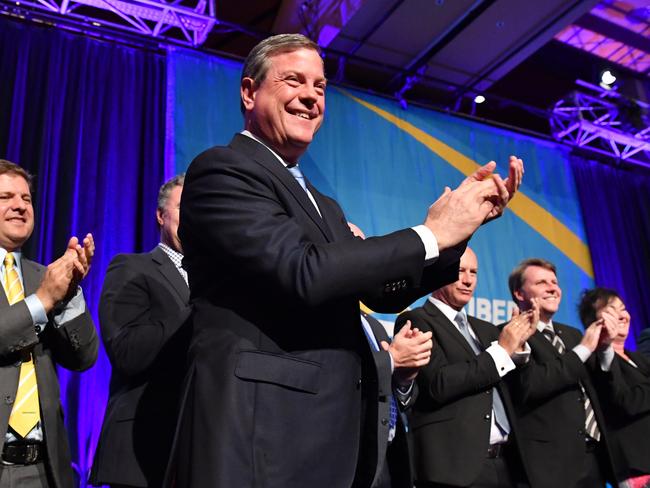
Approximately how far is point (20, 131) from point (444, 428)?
334 centimetres

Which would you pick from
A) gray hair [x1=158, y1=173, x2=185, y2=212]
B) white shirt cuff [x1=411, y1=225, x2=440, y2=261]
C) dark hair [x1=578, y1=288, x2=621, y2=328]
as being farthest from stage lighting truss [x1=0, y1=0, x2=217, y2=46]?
white shirt cuff [x1=411, y1=225, x2=440, y2=261]

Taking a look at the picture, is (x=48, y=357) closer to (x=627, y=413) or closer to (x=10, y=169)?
(x=10, y=169)

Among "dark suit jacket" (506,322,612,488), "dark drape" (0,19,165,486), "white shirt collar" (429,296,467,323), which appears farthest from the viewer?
"dark drape" (0,19,165,486)

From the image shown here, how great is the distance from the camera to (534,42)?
5.71 meters

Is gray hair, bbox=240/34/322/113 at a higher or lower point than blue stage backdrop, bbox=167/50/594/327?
lower

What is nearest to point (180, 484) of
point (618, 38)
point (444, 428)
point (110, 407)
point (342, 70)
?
point (110, 407)

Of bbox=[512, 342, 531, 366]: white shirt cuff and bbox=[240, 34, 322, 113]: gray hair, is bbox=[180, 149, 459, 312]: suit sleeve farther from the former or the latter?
bbox=[512, 342, 531, 366]: white shirt cuff

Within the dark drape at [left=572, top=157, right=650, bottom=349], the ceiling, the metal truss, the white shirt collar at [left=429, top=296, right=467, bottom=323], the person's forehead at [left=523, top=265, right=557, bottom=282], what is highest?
the metal truss

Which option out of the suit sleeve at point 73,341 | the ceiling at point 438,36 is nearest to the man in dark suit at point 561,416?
the suit sleeve at point 73,341

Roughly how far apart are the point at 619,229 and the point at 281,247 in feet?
21.7

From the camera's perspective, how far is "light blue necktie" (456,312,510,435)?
2668 mm

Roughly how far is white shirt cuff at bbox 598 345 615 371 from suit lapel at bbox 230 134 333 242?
2440mm

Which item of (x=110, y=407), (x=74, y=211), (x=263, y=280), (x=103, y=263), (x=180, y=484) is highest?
(x=74, y=211)

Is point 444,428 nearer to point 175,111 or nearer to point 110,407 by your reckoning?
point 110,407
